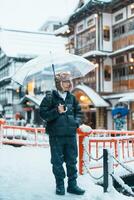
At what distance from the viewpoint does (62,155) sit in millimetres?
7246

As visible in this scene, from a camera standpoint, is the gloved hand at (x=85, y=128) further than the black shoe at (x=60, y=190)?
Yes

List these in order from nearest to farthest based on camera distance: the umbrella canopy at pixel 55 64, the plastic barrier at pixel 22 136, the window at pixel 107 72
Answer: the umbrella canopy at pixel 55 64, the plastic barrier at pixel 22 136, the window at pixel 107 72

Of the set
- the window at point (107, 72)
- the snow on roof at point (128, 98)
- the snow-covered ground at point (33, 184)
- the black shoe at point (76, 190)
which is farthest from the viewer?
the window at point (107, 72)

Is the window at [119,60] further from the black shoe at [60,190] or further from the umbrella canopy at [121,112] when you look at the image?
the black shoe at [60,190]

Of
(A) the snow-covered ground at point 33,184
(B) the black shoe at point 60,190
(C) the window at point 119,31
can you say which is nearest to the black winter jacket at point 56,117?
(B) the black shoe at point 60,190

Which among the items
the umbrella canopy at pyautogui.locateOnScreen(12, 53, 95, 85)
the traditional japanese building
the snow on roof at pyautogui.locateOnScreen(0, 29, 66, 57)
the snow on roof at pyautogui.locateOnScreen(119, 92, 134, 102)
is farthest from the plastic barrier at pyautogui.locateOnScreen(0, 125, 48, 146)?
the snow on roof at pyautogui.locateOnScreen(0, 29, 66, 57)

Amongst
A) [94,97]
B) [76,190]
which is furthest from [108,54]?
[76,190]

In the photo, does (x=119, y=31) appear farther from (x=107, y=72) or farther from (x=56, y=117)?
(x=56, y=117)

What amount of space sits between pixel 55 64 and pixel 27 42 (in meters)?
50.6

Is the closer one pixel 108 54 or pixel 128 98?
pixel 128 98

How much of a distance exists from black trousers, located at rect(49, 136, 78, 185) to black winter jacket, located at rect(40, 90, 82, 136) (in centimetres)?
13

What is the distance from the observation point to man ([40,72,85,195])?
7141mm

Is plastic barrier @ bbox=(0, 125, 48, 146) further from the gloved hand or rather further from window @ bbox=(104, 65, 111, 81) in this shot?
window @ bbox=(104, 65, 111, 81)

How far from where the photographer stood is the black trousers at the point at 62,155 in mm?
7156
